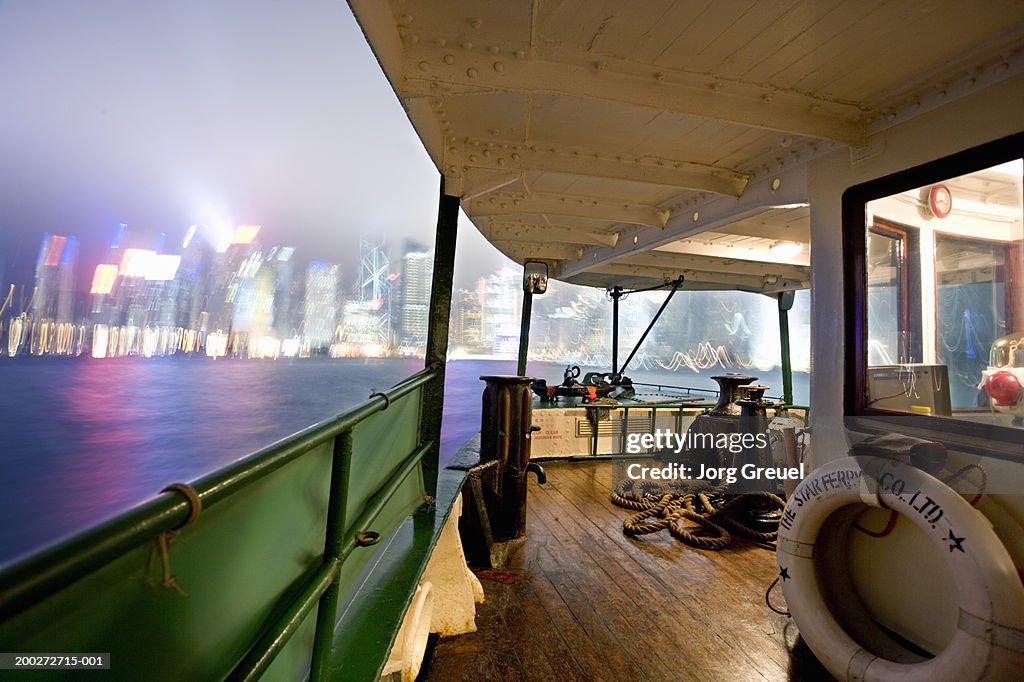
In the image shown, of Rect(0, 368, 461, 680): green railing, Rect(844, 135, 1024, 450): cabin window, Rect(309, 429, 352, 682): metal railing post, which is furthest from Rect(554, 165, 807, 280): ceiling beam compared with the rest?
Rect(309, 429, 352, 682): metal railing post

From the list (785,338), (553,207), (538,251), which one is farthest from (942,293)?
(785,338)

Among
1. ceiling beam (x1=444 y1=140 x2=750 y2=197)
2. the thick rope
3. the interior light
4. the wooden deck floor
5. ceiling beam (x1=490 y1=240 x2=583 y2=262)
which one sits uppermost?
the interior light

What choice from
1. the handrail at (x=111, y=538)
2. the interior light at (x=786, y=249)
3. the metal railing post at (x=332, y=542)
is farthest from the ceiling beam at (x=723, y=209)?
the handrail at (x=111, y=538)

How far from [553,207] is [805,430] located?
2563 millimetres

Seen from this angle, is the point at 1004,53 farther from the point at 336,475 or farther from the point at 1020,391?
the point at 336,475

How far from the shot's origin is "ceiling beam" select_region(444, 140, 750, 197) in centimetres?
330

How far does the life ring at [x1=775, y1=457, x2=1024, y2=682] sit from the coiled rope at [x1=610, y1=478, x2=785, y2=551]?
108cm

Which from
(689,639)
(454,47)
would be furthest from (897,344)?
(454,47)

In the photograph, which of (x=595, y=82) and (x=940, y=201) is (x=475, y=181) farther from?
(x=940, y=201)

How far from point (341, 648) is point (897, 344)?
3111 millimetres

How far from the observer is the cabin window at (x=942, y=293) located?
2309mm

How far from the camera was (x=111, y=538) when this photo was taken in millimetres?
534

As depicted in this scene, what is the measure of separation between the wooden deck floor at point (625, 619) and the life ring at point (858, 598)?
243 mm

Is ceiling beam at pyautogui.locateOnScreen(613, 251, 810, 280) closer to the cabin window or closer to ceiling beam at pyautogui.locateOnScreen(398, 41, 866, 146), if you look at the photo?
the cabin window
